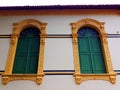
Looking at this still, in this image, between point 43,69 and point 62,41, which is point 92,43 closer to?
point 62,41

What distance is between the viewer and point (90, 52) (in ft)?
28.5

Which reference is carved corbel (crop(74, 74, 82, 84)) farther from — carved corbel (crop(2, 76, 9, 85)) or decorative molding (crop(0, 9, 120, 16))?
decorative molding (crop(0, 9, 120, 16))

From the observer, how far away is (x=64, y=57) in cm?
841

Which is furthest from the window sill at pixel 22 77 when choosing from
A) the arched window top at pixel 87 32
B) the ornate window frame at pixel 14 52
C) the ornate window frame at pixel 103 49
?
the arched window top at pixel 87 32

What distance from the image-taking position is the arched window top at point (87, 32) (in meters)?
9.24

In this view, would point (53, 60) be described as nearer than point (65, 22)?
Yes

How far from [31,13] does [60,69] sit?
130 inches

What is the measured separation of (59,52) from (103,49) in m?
1.81

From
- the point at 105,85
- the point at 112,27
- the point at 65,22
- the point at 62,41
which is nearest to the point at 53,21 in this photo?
the point at 65,22

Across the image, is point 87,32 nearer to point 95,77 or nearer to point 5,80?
point 95,77

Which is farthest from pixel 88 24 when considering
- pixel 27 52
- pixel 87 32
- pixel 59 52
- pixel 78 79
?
pixel 27 52

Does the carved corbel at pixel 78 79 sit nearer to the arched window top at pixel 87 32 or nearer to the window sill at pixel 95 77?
the window sill at pixel 95 77

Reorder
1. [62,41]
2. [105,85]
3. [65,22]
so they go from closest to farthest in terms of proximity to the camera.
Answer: [105,85] → [62,41] → [65,22]

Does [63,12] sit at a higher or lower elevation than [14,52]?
higher
